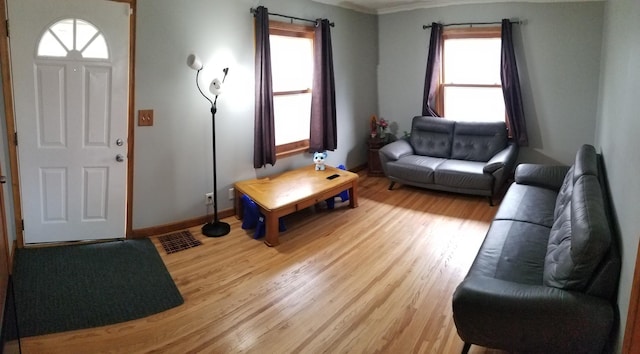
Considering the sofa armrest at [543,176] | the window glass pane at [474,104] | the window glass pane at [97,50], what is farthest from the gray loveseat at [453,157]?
the window glass pane at [97,50]

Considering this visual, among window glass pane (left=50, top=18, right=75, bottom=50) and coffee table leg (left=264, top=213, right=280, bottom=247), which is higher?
window glass pane (left=50, top=18, right=75, bottom=50)

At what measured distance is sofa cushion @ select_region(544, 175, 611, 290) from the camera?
1945mm

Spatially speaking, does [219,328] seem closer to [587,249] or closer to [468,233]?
[587,249]

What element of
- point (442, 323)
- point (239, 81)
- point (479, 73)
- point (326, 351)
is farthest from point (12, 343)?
point (479, 73)

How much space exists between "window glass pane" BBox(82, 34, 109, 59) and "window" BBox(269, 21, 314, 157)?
68.3 inches

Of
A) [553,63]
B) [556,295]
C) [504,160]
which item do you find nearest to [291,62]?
[504,160]

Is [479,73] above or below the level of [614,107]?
above

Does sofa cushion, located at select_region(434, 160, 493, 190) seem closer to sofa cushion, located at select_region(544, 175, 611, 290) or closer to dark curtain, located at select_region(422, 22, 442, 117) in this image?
dark curtain, located at select_region(422, 22, 442, 117)

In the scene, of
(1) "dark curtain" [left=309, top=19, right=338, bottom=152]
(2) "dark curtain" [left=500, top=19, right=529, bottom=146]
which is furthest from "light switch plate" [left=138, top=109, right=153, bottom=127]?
(2) "dark curtain" [left=500, top=19, right=529, bottom=146]

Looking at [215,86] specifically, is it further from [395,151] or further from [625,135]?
[625,135]

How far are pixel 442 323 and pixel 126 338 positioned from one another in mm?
1931

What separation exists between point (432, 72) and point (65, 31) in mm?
4252

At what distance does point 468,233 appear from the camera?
4.06 meters

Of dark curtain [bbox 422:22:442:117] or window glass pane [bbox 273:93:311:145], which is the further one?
dark curtain [bbox 422:22:442:117]
